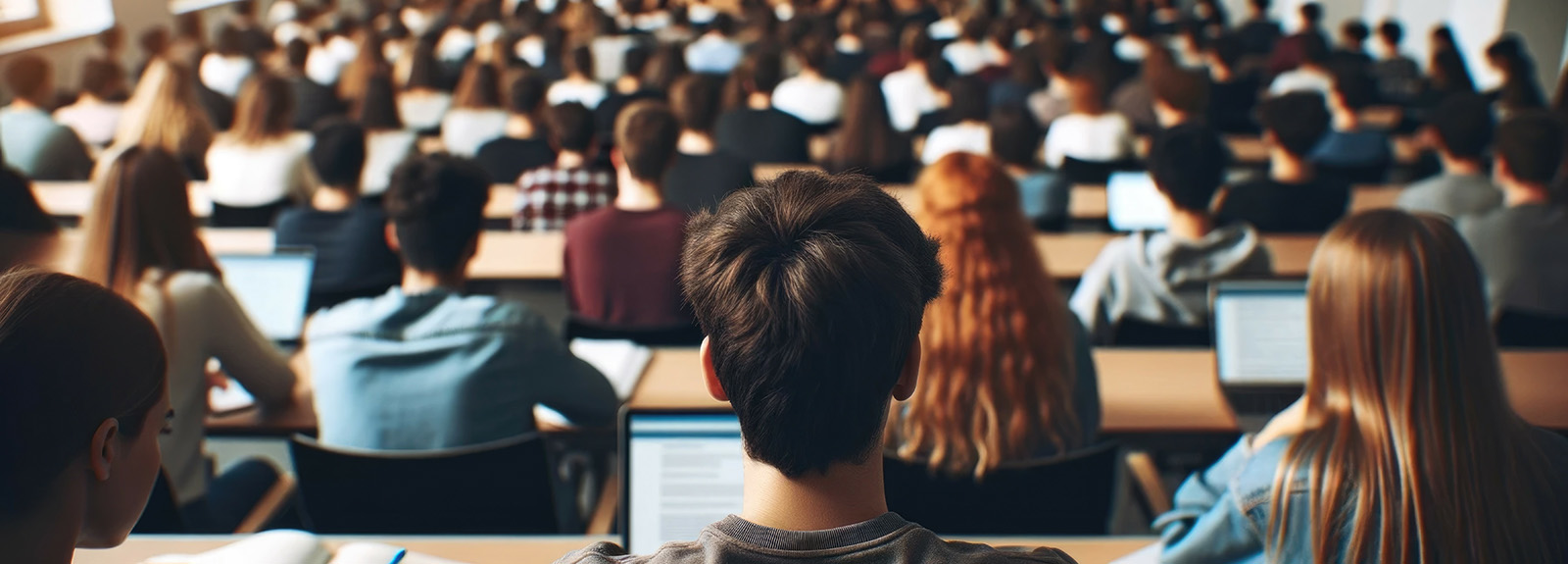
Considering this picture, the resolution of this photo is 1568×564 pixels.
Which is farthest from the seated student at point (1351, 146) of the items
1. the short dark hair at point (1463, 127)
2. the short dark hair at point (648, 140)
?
the short dark hair at point (648, 140)

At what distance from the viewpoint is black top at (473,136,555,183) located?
4.72 meters

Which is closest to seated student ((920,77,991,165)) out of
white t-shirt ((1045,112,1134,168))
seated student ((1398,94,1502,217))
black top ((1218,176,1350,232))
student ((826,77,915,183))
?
student ((826,77,915,183))

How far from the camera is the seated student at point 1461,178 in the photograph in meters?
3.74

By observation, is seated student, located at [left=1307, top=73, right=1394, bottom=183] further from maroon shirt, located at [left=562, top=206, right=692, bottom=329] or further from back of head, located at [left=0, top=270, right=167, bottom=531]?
back of head, located at [left=0, top=270, right=167, bottom=531]

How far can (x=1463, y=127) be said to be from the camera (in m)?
3.77

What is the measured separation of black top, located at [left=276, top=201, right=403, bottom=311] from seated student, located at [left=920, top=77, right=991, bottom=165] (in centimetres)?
244

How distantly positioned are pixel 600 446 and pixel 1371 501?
146cm

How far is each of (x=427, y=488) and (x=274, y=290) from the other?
114 centimetres

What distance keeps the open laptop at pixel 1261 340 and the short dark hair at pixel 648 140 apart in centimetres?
169

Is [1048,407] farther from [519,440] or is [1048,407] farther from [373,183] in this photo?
[373,183]

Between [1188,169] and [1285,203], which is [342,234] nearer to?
[1188,169]

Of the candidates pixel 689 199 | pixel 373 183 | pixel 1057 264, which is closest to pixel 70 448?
pixel 1057 264

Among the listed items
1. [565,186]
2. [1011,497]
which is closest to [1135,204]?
[565,186]

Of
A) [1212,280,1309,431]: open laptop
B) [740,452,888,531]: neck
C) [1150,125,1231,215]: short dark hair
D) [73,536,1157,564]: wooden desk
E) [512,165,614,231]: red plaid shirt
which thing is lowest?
[73,536,1157,564]: wooden desk
